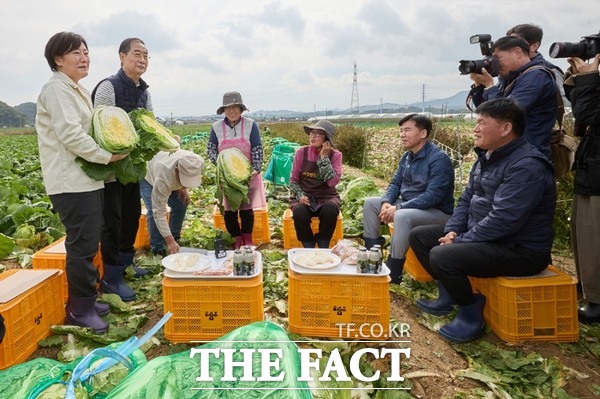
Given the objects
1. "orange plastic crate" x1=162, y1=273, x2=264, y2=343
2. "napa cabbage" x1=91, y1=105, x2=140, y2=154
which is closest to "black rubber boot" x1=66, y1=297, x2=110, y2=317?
"orange plastic crate" x1=162, y1=273, x2=264, y2=343

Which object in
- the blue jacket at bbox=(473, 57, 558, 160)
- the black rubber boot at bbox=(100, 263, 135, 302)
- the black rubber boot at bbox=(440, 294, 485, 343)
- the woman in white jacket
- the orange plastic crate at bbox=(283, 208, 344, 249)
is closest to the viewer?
the woman in white jacket

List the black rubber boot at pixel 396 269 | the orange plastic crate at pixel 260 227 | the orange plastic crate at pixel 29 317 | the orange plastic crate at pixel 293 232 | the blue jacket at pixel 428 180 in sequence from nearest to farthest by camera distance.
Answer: the orange plastic crate at pixel 29 317 < the black rubber boot at pixel 396 269 < the blue jacket at pixel 428 180 < the orange plastic crate at pixel 293 232 < the orange plastic crate at pixel 260 227

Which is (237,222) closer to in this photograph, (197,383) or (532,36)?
(532,36)

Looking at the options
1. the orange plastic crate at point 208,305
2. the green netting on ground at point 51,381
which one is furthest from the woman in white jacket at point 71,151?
the green netting on ground at point 51,381

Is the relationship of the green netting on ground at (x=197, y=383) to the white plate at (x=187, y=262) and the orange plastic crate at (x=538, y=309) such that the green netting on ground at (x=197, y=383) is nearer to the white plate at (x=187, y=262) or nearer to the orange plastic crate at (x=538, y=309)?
the white plate at (x=187, y=262)

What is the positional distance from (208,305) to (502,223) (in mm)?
2170

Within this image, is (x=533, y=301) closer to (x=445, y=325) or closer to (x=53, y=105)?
(x=445, y=325)

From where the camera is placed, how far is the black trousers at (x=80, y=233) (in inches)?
117

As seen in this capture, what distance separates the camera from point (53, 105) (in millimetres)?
2865

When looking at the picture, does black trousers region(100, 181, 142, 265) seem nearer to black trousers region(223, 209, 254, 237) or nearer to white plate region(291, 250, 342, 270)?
black trousers region(223, 209, 254, 237)

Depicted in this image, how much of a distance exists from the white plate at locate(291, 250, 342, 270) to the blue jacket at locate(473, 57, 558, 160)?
1904mm

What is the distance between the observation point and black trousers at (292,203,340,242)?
4738mm

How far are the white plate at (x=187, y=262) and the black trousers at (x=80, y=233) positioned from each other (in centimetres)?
56

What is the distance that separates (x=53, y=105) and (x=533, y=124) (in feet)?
12.0
